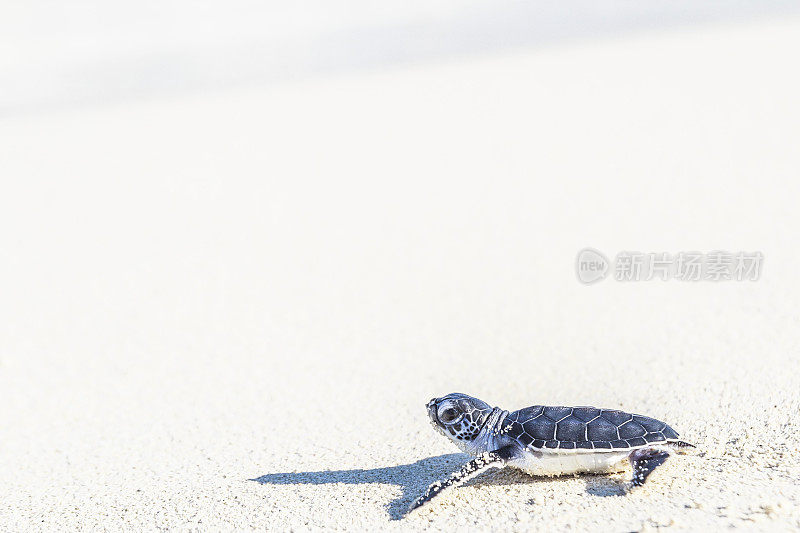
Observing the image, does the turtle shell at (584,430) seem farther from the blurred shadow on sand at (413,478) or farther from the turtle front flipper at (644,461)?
the blurred shadow on sand at (413,478)

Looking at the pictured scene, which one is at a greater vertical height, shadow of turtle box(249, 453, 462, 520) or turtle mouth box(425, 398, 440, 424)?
turtle mouth box(425, 398, 440, 424)

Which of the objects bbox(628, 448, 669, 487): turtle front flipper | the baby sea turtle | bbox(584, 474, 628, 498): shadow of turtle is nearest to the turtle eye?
the baby sea turtle

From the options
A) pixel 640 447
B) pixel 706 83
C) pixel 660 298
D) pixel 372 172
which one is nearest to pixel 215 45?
pixel 372 172

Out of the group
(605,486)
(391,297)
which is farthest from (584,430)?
(391,297)

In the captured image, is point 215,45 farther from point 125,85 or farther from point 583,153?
point 583,153

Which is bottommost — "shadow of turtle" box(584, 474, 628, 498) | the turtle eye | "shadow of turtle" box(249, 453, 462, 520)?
"shadow of turtle" box(249, 453, 462, 520)

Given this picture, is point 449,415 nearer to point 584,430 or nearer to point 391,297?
point 584,430

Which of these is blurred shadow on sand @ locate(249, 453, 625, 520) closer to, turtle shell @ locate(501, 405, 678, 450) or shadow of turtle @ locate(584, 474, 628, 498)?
shadow of turtle @ locate(584, 474, 628, 498)
